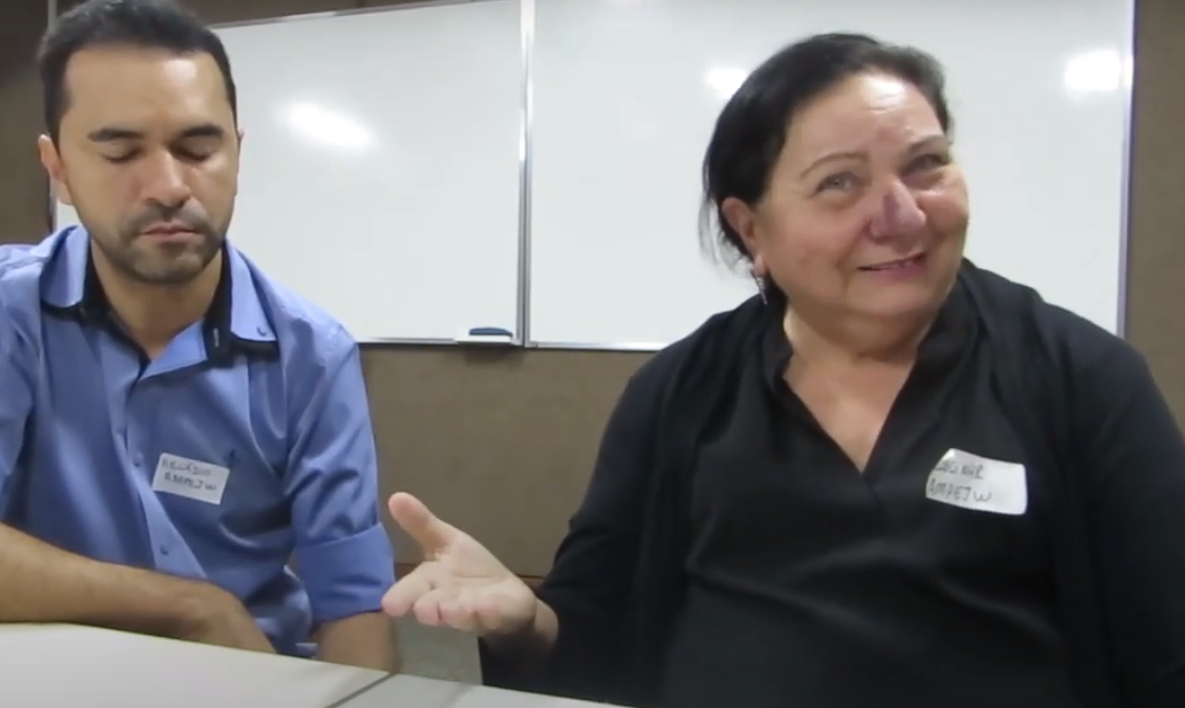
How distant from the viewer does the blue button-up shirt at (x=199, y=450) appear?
1.13 m

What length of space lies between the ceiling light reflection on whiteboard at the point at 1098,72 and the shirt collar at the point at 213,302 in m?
2.26

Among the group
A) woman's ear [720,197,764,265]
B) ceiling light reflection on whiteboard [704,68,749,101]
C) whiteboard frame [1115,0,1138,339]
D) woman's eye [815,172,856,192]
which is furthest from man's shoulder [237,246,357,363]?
whiteboard frame [1115,0,1138,339]

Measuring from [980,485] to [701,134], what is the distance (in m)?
1.72

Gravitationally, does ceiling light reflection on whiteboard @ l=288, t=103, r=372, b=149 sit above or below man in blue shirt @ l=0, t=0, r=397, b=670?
above

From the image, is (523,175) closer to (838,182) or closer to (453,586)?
(838,182)

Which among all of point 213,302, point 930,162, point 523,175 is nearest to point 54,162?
point 213,302

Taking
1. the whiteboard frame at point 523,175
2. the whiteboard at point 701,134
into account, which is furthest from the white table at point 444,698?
the whiteboard frame at point 523,175

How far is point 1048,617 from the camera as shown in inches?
33.3

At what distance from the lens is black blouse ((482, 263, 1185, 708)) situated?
81cm

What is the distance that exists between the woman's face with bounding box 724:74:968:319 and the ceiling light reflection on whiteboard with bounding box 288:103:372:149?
2.42 m

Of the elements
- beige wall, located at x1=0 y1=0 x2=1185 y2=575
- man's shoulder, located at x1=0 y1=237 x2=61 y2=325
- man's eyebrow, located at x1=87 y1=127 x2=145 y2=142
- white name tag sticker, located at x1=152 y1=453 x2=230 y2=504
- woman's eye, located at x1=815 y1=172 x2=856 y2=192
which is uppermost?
man's eyebrow, located at x1=87 y1=127 x2=145 y2=142

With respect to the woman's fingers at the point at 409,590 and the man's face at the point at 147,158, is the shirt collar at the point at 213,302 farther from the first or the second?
the woman's fingers at the point at 409,590

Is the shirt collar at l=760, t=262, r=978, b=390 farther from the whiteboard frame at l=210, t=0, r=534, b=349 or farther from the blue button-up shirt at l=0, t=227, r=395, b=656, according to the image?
the whiteboard frame at l=210, t=0, r=534, b=349

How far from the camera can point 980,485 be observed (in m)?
0.83
